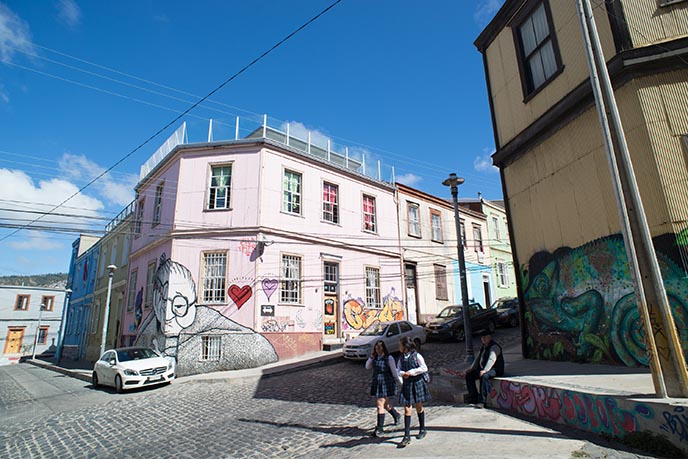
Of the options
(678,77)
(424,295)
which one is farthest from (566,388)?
A: (424,295)

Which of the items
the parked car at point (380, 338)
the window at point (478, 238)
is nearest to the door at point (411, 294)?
the parked car at point (380, 338)

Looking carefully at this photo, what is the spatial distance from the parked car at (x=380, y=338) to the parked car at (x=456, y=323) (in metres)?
1.49

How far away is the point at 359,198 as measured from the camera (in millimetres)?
20891

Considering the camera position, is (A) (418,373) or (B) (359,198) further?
(B) (359,198)

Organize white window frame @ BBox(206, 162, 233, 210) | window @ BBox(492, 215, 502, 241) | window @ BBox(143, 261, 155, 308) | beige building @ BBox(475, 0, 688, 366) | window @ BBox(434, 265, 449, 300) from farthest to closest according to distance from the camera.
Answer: window @ BBox(492, 215, 502, 241), window @ BBox(434, 265, 449, 300), window @ BBox(143, 261, 155, 308), white window frame @ BBox(206, 162, 233, 210), beige building @ BBox(475, 0, 688, 366)

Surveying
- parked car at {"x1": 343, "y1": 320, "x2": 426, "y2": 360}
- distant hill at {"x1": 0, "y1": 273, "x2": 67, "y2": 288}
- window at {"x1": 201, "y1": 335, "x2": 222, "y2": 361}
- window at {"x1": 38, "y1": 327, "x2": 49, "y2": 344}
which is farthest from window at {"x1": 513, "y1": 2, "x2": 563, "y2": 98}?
distant hill at {"x1": 0, "y1": 273, "x2": 67, "y2": 288}

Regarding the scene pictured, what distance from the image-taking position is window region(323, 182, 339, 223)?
19.4m

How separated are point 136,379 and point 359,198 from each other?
13.2 meters

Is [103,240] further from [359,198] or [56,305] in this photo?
[56,305]

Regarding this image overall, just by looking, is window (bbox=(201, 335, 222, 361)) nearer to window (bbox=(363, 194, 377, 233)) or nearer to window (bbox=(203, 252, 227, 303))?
window (bbox=(203, 252, 227, 303))

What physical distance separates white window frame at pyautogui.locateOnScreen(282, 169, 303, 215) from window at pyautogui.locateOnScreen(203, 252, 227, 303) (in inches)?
144

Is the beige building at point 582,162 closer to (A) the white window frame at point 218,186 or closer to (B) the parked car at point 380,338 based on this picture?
(B) the parked car at point 380,338

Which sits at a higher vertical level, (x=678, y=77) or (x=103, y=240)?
(x=103, y=240)

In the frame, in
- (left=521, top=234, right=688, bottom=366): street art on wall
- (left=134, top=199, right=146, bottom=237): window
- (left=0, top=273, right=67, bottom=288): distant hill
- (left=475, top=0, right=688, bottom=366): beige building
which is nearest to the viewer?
(left=521, top=234, right=688, bottom=366): street art on wall
